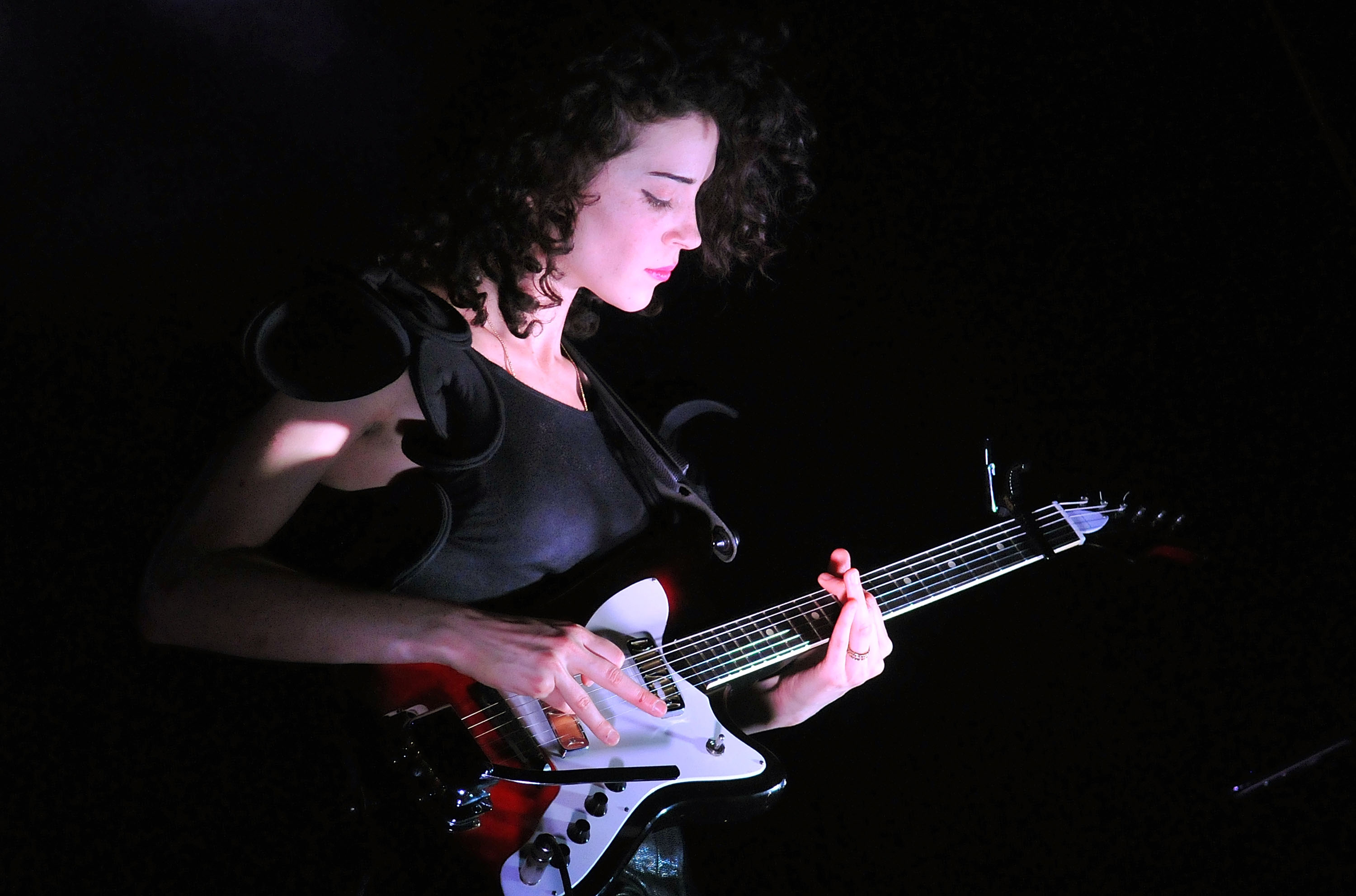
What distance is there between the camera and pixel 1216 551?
6.43 ft

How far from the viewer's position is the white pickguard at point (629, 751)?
1197mm

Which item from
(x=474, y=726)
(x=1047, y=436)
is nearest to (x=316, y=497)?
(x=474, y=726)

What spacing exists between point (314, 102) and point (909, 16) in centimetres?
135

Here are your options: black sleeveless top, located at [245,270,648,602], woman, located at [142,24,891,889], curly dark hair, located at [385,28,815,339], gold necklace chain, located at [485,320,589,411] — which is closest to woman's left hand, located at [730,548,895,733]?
woman, located at [142,24,891,889]

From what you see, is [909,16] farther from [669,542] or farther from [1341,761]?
[1341,761]

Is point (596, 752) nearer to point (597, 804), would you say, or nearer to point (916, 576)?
point (597, 804)

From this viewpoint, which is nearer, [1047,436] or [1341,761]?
[1341,761]

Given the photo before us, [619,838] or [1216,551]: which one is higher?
[1216,551]

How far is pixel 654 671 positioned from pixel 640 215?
0.79 metres

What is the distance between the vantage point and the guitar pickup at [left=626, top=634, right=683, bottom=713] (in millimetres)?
1368

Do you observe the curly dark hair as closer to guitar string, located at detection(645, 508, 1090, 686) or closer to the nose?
the nose

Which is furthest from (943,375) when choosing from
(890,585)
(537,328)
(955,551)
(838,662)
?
(537,328)

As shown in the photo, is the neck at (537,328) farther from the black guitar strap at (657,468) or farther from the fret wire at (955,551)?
the fret wire at (955,551)

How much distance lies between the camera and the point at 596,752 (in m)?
1.27
